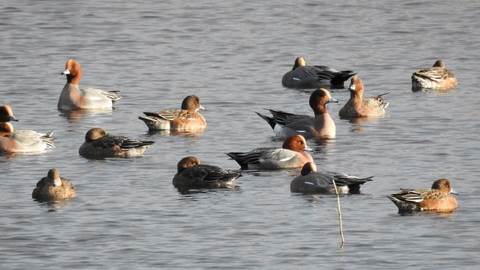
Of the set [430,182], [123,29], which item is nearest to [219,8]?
[123,29]

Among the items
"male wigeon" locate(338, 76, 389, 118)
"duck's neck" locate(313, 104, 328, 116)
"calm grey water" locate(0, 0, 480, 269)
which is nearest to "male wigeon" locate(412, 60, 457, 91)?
"calm grey water" locate(0, 0, 480, 269)

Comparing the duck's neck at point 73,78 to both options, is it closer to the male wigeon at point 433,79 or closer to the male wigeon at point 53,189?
the male wigeon at point 433,79

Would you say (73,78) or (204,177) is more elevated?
(73,78)

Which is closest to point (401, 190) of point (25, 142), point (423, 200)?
point (423, 200)

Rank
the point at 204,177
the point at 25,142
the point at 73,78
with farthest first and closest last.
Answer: the point at 73,78 < the point at 25,142 < the point at 204,177

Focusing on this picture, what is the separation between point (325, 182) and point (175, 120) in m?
5.59

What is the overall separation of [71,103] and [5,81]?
302cm

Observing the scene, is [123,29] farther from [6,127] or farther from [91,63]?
[6,127]

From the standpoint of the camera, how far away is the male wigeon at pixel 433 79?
25188 millimetres

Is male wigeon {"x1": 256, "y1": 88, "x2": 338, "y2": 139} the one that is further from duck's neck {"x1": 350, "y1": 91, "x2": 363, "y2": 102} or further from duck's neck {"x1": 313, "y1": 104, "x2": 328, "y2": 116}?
duck's neck {"x1": 350, "y1": 91, "x2": 363, "y2": 102}

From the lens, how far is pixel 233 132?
845 inches

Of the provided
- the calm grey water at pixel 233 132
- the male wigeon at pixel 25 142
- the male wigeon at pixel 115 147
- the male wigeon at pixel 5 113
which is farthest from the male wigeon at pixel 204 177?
the male wigeon at pixel 5 113

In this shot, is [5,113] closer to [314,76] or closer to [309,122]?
[309,122]

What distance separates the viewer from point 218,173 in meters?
17.0
